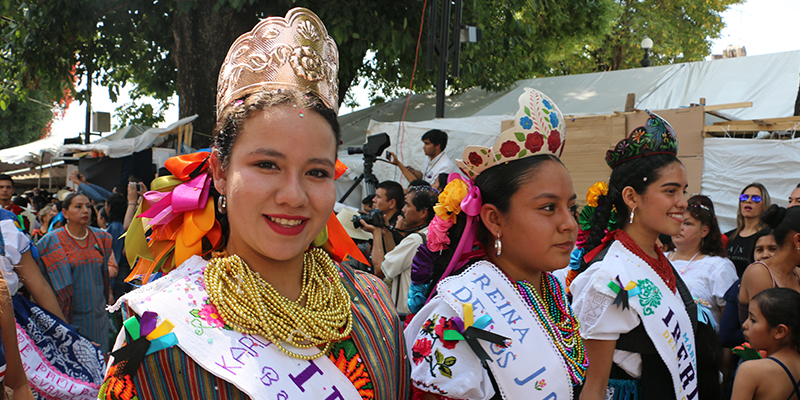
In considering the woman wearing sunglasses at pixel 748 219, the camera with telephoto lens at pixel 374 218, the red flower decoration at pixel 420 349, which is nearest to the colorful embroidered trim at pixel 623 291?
the red flower decoration at pixel 420 349

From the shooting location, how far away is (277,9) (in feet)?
26.9

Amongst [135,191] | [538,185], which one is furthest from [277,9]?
[538,185]

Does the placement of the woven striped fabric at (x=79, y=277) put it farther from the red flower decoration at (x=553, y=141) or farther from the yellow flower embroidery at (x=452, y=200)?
the red flower decoration at (x=553, y=141)

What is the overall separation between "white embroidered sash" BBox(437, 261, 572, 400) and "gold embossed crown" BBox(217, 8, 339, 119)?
0.77 metres

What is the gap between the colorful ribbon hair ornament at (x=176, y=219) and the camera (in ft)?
4.64

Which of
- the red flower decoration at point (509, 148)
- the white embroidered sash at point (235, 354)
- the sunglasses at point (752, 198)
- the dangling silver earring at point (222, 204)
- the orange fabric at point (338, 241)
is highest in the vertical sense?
the red flower decoration at point (509, 148)

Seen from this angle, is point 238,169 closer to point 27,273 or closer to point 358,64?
point 27,273

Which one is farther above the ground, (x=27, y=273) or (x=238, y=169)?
(x=238, y=169)

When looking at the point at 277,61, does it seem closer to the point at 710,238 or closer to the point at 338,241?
the point at 338,241

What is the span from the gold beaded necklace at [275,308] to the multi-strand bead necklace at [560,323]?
0.74 m

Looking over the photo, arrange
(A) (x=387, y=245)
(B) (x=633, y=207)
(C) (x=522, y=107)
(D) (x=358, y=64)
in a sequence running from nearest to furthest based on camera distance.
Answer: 1. (C) (x=522, y=107)
2. (B) (x=633, y=207)
3. (A) (x=387, y=245)
4. (D) (x=358, y=64)

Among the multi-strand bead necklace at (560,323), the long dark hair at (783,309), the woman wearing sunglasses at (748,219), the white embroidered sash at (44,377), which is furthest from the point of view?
the woman wearing sunglasses at (748,219)

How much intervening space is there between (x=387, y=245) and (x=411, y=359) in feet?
9.89

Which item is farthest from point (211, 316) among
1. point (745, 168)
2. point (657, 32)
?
point (657, 32)
